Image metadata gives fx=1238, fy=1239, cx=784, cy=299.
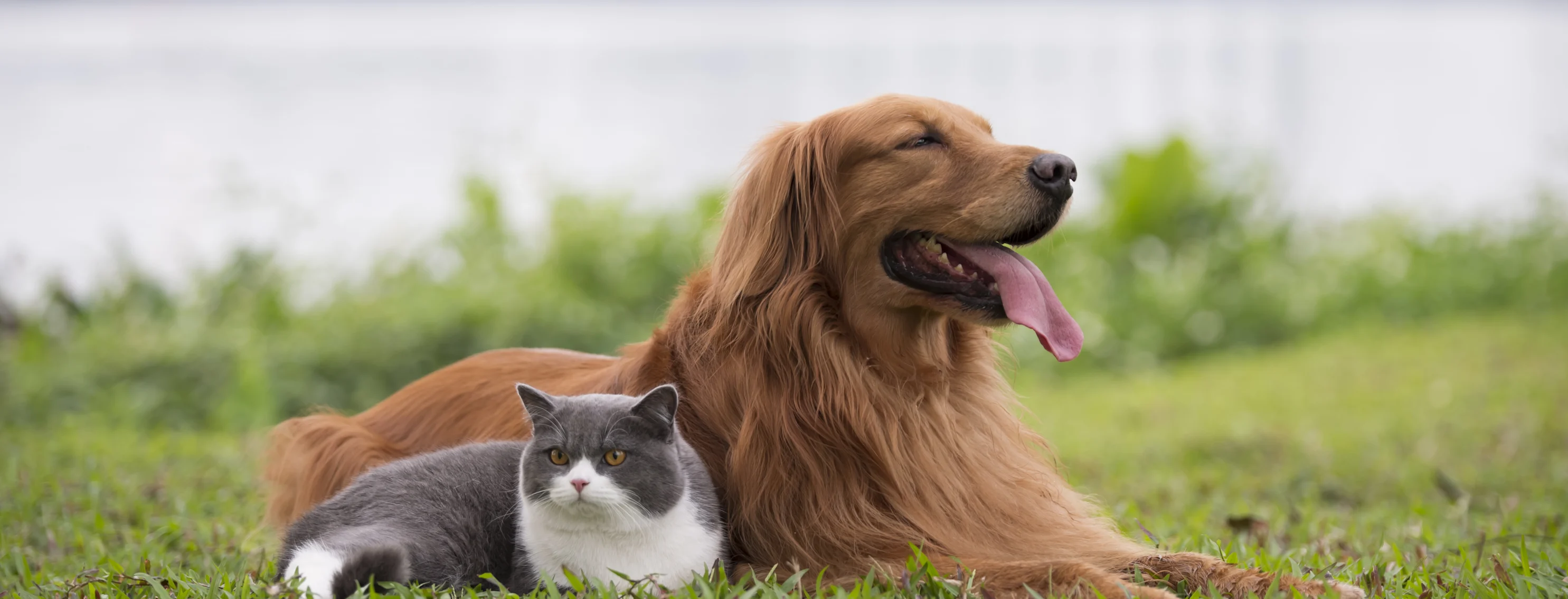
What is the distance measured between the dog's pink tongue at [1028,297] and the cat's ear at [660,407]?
89 cm

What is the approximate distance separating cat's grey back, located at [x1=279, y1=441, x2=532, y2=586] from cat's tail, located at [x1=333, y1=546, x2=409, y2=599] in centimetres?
4

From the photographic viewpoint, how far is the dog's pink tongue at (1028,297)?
3.31 m

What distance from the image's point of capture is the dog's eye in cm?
302

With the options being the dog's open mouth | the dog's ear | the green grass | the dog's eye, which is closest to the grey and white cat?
the dog's eye

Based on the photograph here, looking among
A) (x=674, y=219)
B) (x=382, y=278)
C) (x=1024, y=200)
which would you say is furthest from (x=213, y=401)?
(x=1024, y=200)

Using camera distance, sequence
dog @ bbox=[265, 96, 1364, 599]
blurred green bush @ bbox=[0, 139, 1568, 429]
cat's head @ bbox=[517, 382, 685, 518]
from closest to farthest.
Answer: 1. cat's head @ bbox=[517, 382, 685, 518]
2. dog @ bbox=[265, 96, 1364, 599]
3. blurred green bush @ bbox=[0, 139, 1568, 429]

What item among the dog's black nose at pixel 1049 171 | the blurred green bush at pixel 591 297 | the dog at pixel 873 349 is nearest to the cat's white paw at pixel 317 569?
the dog at pixel 873 349

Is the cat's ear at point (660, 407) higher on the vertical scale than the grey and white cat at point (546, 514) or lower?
higher

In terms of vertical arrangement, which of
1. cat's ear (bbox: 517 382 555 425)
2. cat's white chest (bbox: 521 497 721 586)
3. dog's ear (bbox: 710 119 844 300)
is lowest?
cat's white chest (bbox: 521 497 721 586)

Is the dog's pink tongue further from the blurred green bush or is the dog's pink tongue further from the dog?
the blurred green bush

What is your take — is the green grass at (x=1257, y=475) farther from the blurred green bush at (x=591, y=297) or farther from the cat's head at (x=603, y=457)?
the blurred green bush at (x=591, y=297)

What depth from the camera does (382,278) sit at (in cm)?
1024

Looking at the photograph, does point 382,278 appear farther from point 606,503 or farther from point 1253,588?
point 1253,588

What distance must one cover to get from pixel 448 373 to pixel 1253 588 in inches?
101
